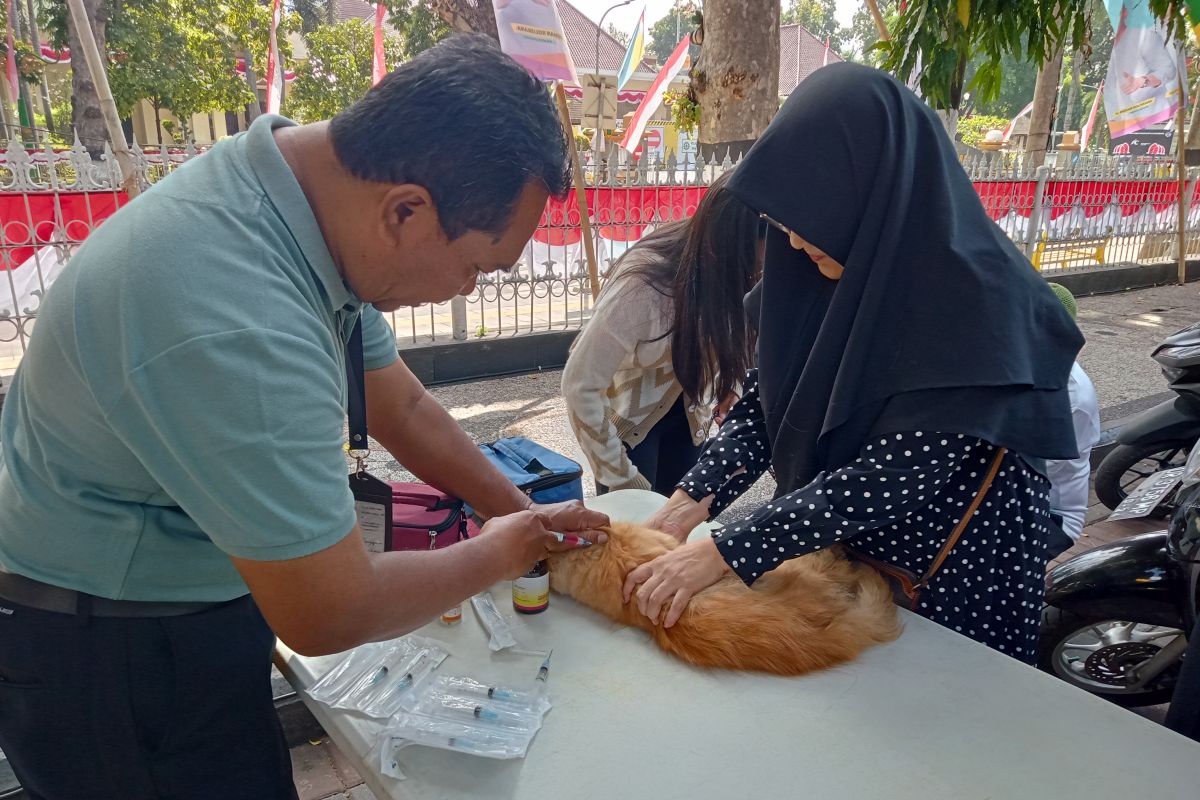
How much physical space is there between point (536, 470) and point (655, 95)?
6.08m

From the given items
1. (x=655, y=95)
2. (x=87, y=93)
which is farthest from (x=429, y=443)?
(x=87, y=93)

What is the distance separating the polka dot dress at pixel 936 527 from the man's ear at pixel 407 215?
2.83ft

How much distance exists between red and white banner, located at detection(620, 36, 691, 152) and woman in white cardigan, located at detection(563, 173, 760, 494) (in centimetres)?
524

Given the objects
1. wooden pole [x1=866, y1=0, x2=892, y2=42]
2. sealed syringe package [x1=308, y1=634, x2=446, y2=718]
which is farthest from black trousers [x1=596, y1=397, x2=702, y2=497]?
wooden pole [x1=866, y1=0, x2=892, y2=42]

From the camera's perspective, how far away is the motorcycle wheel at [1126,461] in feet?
12.5

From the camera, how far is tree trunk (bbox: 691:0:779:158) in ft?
21.3

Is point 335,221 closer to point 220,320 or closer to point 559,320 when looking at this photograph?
point 220,320

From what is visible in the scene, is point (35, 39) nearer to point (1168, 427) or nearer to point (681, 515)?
point (681, 515)

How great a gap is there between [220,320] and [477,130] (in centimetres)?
45

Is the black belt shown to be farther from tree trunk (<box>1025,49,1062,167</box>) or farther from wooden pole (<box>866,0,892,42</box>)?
tree trunk (<box>1025,49,1062,167</box>)

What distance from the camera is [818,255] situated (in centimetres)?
161

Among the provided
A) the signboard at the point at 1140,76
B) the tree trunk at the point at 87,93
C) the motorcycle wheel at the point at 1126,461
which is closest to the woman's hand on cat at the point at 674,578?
the motorcycle wheel at the point at 1126,461

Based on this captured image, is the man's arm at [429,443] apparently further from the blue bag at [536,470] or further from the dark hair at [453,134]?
the dark hair at [453,134]

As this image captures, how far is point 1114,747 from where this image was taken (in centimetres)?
120
